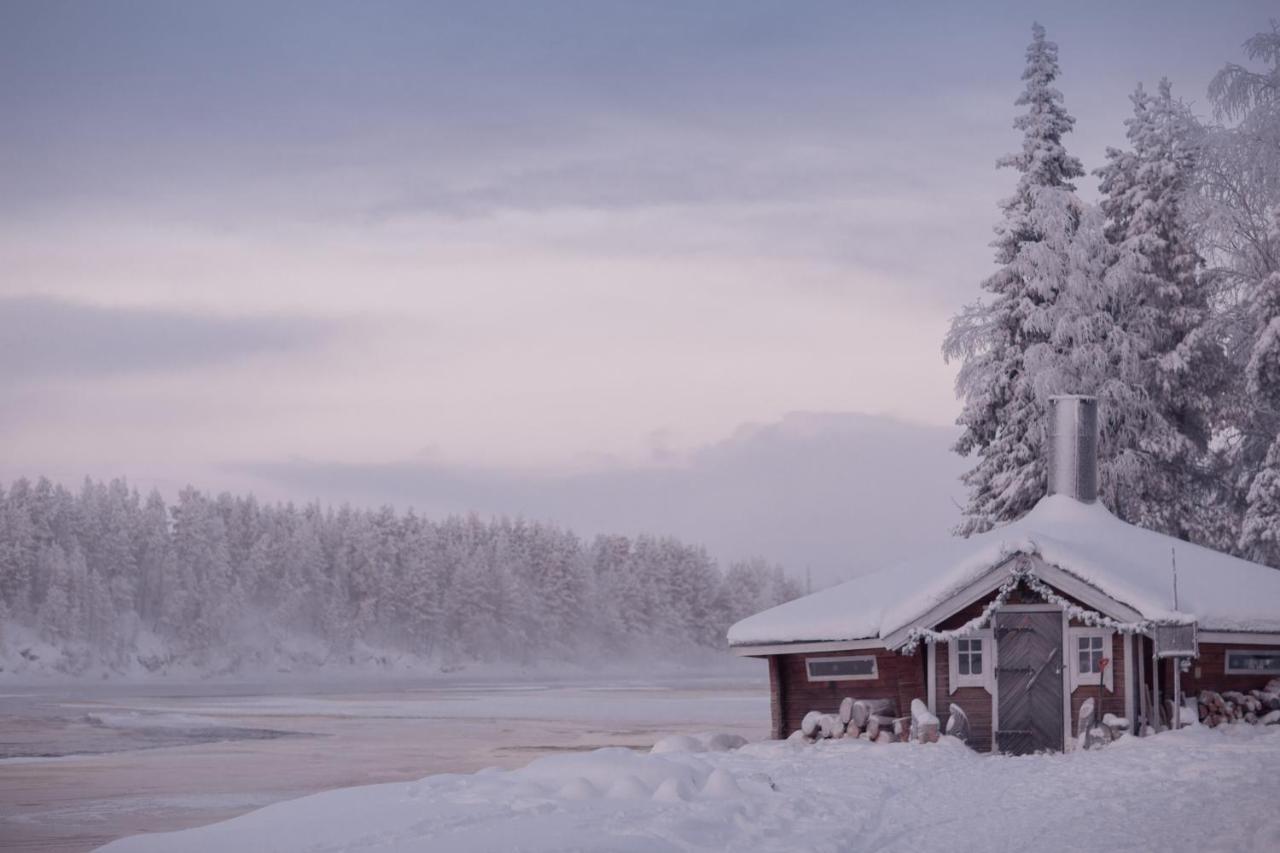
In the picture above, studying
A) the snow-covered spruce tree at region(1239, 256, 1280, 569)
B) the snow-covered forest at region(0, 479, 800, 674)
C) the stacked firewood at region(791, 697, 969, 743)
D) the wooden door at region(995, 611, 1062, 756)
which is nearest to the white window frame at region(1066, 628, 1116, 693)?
the wooden door at region(995, 611, 1062, 756)

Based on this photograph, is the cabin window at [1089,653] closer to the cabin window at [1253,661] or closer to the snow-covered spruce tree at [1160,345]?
the cabin window at [1253,661]

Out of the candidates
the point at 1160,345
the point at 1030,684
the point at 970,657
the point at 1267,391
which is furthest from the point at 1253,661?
the point at 1160,345

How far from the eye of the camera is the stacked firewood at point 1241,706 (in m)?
23.0

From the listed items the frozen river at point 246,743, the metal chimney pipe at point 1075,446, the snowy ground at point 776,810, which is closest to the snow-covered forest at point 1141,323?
the metal chimney pipe at point 1075,446

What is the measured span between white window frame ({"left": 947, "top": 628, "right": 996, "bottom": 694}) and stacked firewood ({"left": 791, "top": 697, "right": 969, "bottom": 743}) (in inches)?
16.8

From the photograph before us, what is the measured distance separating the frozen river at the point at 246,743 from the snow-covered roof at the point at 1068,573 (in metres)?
8.11

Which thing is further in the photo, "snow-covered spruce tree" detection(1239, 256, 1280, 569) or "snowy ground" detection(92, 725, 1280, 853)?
"snow-covered spruce tree" detection(1239, 256, 1280, 569)

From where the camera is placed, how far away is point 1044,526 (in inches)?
1020

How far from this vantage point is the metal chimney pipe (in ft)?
88.3

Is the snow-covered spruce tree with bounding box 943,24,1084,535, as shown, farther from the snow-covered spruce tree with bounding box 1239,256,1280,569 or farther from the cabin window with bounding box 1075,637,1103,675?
the cabin window with bounding box 1075,637,1103,675

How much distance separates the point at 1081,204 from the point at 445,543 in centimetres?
10473

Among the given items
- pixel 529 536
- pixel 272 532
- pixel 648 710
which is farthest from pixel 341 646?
pixel 648 710

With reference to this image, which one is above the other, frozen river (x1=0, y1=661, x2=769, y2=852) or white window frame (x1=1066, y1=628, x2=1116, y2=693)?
white window frame (x1=1066, y1=628, x2=1116, y2=693)

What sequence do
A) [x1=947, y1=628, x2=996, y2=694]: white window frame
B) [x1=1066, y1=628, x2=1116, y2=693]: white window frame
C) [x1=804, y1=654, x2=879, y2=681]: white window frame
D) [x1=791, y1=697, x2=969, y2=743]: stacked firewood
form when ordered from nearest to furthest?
[x1=791, y1=697, x2=969, y2=743]: stacked firewood
[x1=1066, y1=628, x2=1116, y2=693]: white window frame
[x1=947, y1=628, x2=996, y2=694]: white window frame
[x1=804, y1=654, x2=879, y2=681]: white window frame
